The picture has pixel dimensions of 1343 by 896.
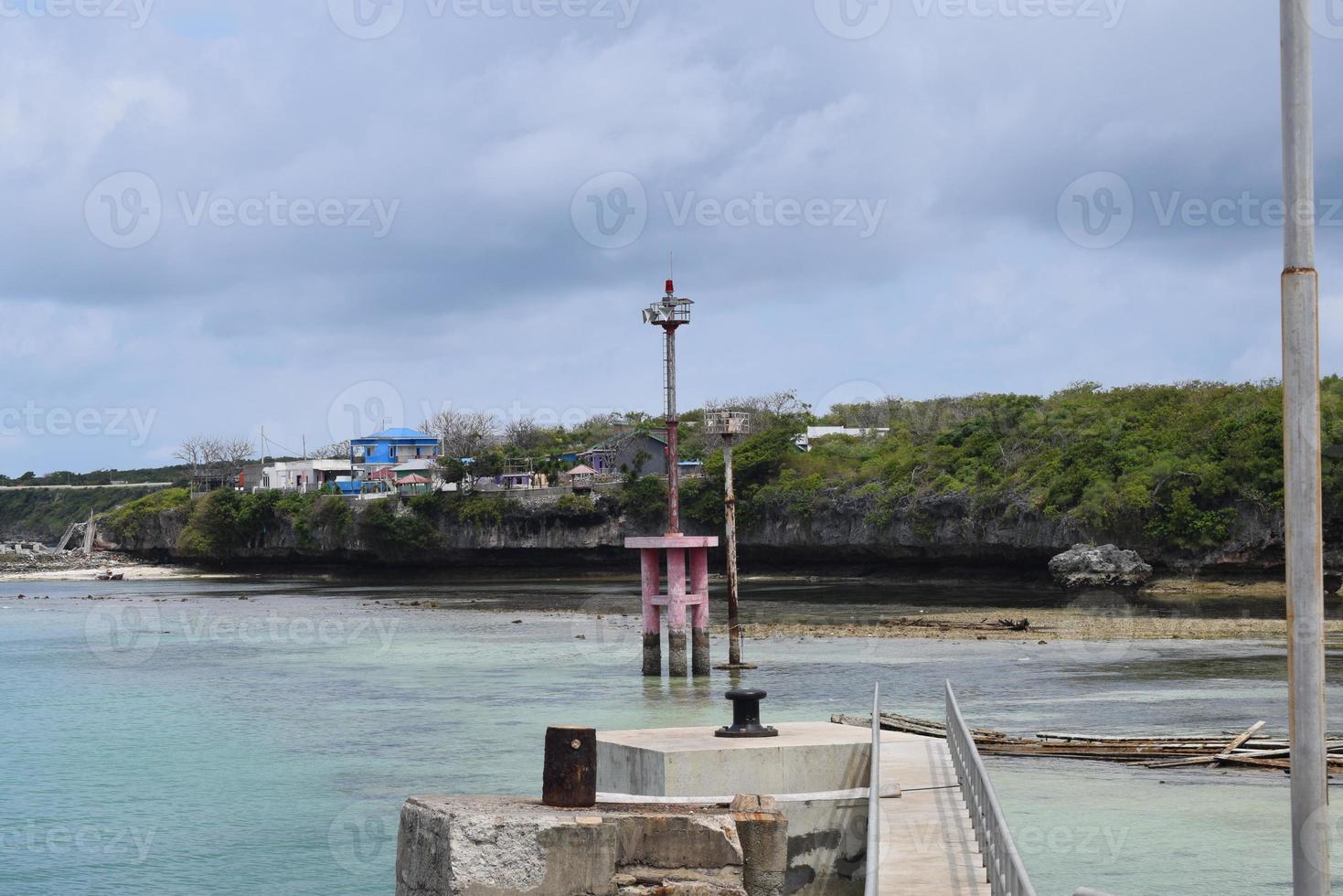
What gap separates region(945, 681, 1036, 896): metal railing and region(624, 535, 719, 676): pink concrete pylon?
18554mm

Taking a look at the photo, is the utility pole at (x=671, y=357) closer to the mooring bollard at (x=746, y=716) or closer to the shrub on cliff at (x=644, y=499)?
the mooring bollard at (x=746, y=716)

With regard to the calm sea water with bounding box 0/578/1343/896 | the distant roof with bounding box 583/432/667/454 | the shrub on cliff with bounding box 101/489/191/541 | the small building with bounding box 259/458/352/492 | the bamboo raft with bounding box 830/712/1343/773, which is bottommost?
the calm sea water with bounding box 0/578/1343/896

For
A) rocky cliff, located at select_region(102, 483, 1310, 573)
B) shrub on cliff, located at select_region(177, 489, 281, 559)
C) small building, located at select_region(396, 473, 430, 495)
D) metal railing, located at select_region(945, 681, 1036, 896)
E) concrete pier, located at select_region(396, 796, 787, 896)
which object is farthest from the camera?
shrub on cliff, located at select_region(177, 489, 281, 559)

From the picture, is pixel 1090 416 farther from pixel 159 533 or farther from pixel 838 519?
pixel 159 533

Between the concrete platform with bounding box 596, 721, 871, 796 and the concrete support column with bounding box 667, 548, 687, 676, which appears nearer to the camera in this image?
the concrete platform with bounding box 596, 721, 871, 796

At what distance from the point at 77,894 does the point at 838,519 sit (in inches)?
2870

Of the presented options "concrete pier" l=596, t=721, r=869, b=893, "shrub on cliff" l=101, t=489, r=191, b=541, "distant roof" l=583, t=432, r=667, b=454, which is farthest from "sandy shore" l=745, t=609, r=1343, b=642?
"shrub on cliff" l=101, t=489, r=191, b=541

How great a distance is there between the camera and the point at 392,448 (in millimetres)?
143000

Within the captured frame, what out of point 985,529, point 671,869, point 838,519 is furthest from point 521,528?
point 671,869

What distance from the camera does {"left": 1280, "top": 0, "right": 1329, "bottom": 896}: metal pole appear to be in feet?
22.7

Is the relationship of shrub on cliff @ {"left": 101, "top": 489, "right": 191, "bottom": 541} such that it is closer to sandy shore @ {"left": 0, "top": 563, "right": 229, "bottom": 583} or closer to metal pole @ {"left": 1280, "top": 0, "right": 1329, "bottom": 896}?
sandy shore @ {"left": 0, "top": 563, "right": 229, "bottom": 583}

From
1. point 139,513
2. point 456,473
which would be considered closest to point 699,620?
point 456,473

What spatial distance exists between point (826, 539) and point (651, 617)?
5523 cm

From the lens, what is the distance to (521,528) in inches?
4077
